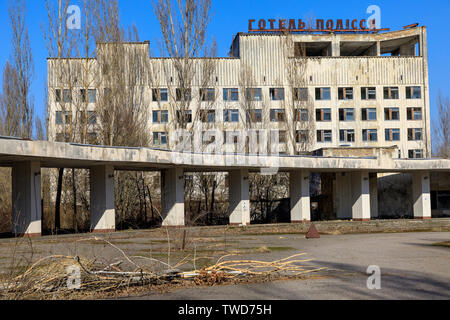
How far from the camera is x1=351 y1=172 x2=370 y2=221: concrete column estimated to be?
111 ft

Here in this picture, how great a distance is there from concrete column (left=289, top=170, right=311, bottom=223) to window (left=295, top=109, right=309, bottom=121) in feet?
46.1

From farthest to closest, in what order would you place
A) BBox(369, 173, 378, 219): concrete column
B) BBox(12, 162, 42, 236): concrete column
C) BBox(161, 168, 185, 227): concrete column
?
BBox(369, 173, 378, 219): concrete column < BBox(161, 168, 185, 227): concrete column < BBox(12, 162, 42, 236): concrete column

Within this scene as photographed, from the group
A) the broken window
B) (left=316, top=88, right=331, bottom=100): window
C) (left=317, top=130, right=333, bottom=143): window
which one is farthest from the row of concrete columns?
the broken window

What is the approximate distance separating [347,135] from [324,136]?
2.51 metres

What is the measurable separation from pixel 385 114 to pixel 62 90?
35061 millimetres

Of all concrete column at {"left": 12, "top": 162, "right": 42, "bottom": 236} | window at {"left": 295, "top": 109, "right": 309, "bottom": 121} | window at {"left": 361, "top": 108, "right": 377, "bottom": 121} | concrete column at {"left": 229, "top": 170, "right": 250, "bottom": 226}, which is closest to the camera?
concrete column at {"left": 12, "top": 162, "right": 42, "bottom": 236}

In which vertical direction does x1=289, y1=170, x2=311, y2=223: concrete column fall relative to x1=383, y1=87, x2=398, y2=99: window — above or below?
below

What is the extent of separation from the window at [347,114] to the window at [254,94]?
29.6ft

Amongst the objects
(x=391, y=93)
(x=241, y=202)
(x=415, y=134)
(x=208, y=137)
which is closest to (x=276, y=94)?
(x=208, y=137)

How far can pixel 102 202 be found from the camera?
88.2ft

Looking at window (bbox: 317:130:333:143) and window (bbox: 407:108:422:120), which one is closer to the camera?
window (bbox: 317:130:333:143)

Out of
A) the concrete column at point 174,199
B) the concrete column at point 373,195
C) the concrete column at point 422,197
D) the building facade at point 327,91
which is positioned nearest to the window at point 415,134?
the building facade at point 327,91

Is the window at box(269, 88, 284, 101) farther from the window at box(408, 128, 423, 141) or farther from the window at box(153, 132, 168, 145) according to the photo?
the window at box(408, 128, 423, 141)

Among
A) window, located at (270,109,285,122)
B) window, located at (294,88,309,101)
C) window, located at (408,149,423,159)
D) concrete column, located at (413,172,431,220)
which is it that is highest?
window, located at (294,88,309,101)
